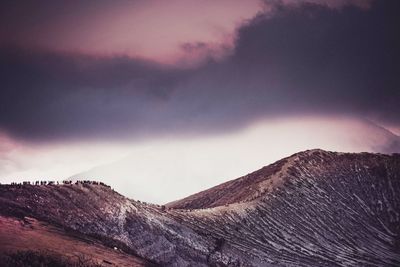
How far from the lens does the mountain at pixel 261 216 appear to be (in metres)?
59.3

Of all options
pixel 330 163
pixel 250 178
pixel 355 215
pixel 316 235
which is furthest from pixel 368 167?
pixel 316 235

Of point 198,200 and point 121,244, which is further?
point 198,200

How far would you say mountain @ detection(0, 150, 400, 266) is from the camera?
59344mm

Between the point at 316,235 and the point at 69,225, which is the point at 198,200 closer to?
the point at 316,235

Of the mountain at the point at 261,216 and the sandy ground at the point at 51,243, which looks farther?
the mountain at the point at 261,216

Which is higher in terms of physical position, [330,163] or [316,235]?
[330,163]

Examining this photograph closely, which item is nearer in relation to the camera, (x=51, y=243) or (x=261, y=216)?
(x=51, y=243)

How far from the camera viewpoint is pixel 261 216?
321ft

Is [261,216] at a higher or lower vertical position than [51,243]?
higher

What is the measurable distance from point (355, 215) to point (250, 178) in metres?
27.3

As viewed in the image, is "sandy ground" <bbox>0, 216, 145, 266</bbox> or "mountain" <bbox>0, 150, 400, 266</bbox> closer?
"sandy ground" <bbox>0, 216, 145, 266</bbox>

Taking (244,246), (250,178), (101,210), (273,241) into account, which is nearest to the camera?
(101,210)

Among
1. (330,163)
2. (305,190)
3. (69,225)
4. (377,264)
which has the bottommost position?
(377,264)

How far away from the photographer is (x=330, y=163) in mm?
139000
